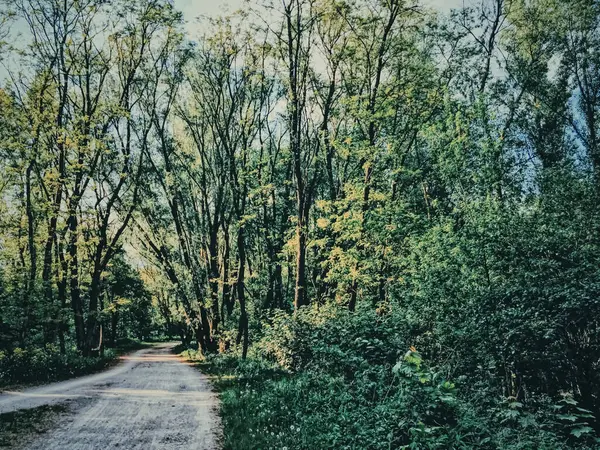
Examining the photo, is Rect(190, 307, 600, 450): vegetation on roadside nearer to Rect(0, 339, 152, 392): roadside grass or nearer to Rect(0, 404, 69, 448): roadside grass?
Rect(0, 404, 69, 448): roadside grass

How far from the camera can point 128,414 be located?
9.05 metres

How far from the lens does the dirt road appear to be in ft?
22.9

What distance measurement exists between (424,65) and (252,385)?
18.8 meters

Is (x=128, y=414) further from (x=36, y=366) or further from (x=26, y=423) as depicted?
(x=36, y=366)

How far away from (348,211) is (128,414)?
10795 millimetres

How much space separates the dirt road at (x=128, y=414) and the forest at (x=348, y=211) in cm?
79

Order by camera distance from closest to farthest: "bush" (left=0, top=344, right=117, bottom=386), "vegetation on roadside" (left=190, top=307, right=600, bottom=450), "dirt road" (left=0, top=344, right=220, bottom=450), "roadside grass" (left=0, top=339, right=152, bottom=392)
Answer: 1. "vegetation on roadside" (left=190, top=307, right=600, bottom=450)
2. "dirt road" (left=0, top=344, right=220, bottom=450)
3. "roadside grass" (left=0, top=339, right=152, bottom=392)
4. "bush" (left=0, top=344, right=117, bottom=386)

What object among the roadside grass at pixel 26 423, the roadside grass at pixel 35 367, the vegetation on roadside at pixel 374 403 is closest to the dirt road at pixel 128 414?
the roadside grass at pixel 26 423

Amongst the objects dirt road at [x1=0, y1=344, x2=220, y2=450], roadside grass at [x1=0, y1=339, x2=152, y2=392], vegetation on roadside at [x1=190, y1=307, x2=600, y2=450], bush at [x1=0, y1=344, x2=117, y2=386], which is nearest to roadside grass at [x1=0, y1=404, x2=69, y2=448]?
dirt road at [x1=0, y1=344, x2=220, y2=450]

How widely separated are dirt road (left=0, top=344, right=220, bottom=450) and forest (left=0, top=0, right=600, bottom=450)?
786mm

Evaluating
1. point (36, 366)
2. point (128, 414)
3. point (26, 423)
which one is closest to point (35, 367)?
point (36, 366)

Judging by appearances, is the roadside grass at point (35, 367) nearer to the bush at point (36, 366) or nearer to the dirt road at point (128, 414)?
the bush at point (36, 366)

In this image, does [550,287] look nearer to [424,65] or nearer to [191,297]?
[424,65]

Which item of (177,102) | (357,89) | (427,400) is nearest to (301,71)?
(357,89)
